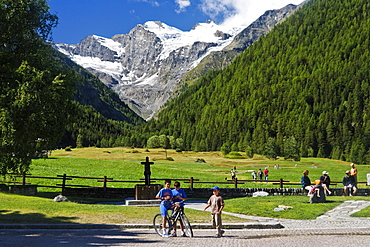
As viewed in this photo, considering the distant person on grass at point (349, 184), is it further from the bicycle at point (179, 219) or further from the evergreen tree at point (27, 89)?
the evergreen tree at point (27, 89)

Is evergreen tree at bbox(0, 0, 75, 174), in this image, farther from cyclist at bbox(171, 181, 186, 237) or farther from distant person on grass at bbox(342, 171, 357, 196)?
distant person on grass at bbox(342, 171, 357, 196)

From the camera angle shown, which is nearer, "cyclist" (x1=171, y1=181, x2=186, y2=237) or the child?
the child

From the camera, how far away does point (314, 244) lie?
51.0 ft

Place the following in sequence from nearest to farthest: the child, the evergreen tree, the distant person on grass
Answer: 1. the child
2. the evergreen tree
3. the distant person on grass

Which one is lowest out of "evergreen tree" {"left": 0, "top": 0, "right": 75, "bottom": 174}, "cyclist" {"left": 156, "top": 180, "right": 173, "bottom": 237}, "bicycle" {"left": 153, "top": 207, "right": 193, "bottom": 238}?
"bicycle" {"left": 153, "top": 207, "right": 193, "bottom": 238}

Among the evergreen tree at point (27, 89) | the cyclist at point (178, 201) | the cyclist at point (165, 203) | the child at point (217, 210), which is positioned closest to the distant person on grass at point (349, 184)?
the child at point (217, 210)

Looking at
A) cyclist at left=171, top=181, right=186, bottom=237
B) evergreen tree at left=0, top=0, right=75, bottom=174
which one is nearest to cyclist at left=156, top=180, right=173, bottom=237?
cyclist at left=171, top=181, right=186, bottom=237

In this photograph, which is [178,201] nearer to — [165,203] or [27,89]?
[165,203]

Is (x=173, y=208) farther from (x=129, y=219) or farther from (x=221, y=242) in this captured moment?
(x=129, y=219)

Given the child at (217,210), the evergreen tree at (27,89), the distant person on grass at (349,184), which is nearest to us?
the child at (217,210)

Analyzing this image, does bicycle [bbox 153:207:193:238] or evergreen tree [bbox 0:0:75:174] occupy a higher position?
evergreen tree [bbox 0:0:75:174]

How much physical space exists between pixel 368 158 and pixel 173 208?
15736cm

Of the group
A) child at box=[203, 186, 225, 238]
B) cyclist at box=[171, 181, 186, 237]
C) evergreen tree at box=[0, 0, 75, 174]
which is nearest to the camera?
child at box=[203, 186, 225, 238]

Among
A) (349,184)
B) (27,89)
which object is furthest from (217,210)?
(349,184)
